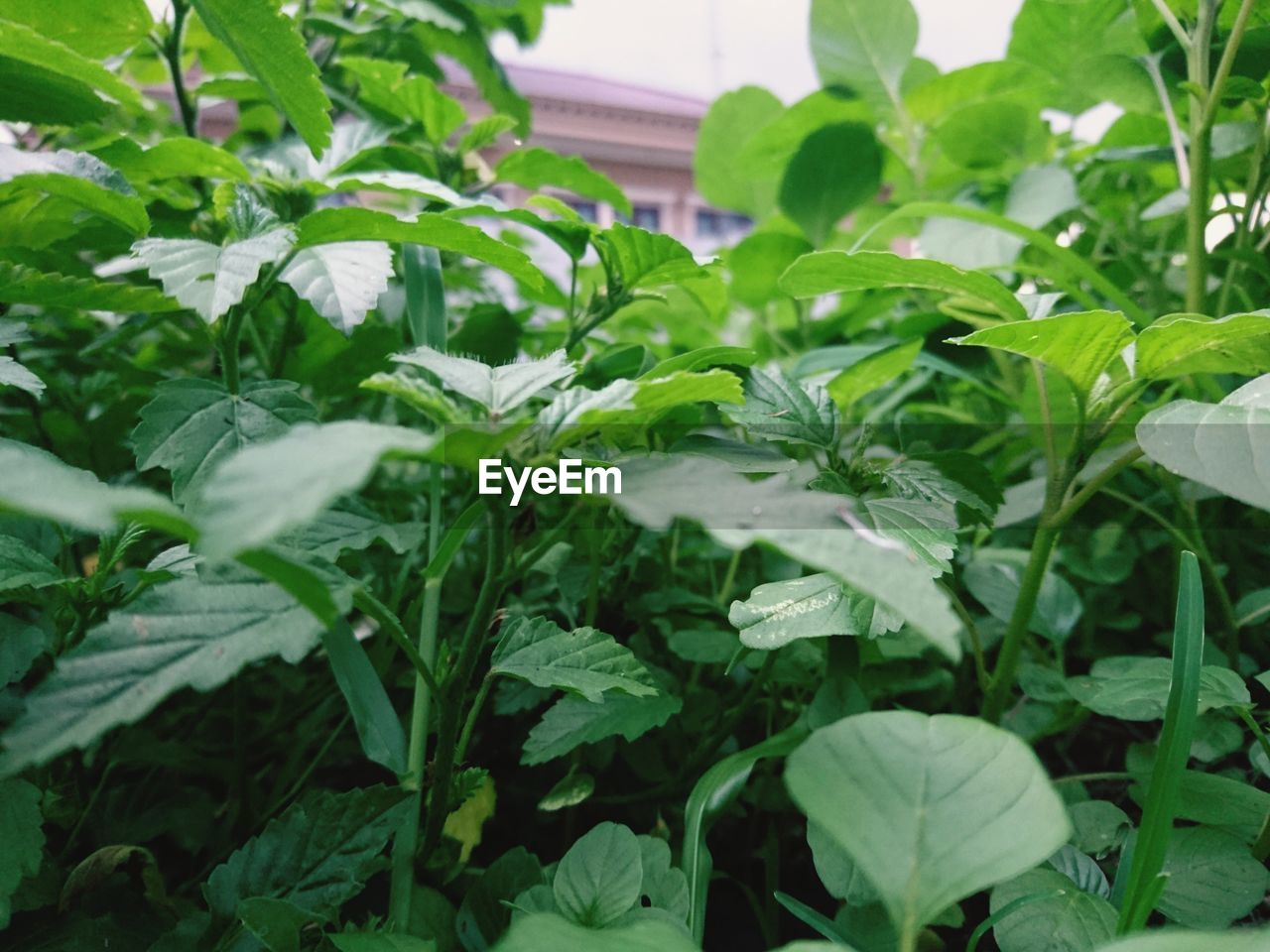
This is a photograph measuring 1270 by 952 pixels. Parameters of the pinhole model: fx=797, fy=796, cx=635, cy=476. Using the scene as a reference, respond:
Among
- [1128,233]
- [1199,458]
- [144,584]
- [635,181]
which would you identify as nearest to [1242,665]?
[1199,458]

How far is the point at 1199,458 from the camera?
30 centimetres

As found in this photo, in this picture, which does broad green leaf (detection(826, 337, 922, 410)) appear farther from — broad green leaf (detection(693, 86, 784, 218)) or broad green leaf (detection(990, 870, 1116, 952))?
broad green leaf (detection(693, 86, 784, 218))

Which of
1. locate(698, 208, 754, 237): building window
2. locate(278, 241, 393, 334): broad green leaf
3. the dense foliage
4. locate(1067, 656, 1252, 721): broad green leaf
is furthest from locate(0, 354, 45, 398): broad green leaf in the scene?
locate(698, 208, 754, 237): building window

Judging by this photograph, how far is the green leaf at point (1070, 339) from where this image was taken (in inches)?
12.7

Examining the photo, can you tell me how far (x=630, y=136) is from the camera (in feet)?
10.6

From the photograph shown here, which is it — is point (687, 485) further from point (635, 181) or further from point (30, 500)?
point (635, 181)

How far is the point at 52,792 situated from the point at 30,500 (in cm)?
27

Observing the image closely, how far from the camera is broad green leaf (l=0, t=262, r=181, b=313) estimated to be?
1.21ft

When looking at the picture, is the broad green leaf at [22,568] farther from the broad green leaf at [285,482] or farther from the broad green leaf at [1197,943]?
the broad green leaf at [1197,943]

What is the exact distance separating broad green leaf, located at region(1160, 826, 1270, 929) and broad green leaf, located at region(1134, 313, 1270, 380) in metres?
0.20

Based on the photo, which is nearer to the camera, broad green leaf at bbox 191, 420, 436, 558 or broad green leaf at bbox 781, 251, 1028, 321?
broad green leaf at bbox 191, 420, 436, 558

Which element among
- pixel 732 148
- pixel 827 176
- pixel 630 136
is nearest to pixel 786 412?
pixel 827 176

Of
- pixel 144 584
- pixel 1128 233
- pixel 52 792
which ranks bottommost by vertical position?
pixel 52 792

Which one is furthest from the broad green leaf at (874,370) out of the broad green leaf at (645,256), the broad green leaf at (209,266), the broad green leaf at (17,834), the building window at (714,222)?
the building window at (714,222)
